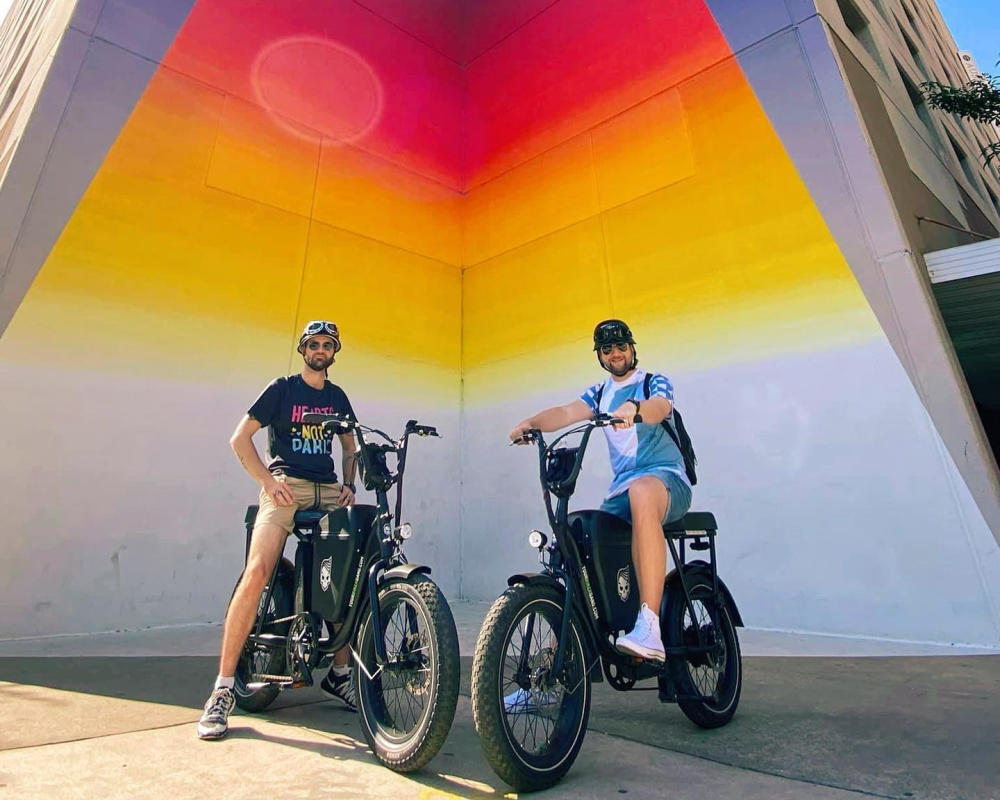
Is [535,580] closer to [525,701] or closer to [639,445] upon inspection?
[525,701]

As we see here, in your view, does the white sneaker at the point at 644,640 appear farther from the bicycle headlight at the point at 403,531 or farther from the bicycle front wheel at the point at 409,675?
the bicycle headlight at the point at 403,531

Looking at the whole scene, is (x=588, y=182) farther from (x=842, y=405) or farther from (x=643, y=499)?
(x=643, y=499)

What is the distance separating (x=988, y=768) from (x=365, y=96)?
7.96 meters

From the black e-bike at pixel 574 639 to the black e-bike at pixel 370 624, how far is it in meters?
0.18

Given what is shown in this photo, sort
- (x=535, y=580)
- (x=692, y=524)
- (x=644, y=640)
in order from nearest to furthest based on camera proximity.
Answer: (x=535, y=580)
(x=644, y=640)
(x=692, y=524)

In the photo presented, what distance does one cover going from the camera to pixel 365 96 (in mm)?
7539

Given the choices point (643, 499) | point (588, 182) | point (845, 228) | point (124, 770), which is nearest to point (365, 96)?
point (588, 182)

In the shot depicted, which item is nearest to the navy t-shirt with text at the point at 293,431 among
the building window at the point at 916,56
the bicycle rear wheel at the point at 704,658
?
the bicycle rear wheel at the point at 704,658

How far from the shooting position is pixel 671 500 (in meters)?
2.56

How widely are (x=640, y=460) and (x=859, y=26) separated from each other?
6726 mm

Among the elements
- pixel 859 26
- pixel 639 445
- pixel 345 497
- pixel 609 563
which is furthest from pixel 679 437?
pixel 859 26

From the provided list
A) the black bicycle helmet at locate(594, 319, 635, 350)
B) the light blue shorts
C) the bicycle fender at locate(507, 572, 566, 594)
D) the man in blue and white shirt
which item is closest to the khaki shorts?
the man in blue and white shirt

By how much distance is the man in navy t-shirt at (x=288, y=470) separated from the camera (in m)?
2.67

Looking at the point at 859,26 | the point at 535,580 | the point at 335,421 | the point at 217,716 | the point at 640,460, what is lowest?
the point at 217,716
